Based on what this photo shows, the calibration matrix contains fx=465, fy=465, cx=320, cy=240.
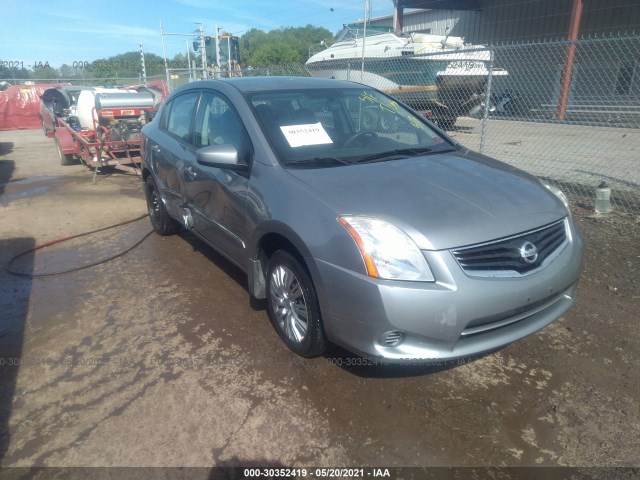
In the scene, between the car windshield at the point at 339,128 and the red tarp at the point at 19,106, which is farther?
the red tarp at the point at 19,106

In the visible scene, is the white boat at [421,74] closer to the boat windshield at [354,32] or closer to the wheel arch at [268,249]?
the boat windshield at [354,32]

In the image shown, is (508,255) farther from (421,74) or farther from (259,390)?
(421,74)

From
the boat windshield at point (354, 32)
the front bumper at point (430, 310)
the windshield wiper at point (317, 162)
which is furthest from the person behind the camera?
the boat windshield at point (354, 32)

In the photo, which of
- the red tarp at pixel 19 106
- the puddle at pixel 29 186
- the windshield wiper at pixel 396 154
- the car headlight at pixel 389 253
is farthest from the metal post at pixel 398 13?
the car headlight at pixel 389 253

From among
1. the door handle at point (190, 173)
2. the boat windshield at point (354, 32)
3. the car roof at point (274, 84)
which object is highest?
the boat windshield at point (354, 32)

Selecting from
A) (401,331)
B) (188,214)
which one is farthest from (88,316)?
(401,331)

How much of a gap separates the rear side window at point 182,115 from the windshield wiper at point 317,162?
5.11ft

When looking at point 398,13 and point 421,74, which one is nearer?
point 421,74

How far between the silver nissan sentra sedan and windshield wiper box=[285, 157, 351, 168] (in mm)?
11

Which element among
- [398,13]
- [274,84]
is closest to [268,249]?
[274,84]

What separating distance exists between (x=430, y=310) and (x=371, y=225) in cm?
53

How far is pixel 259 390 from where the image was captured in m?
2.80

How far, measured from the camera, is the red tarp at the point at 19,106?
19.1 m

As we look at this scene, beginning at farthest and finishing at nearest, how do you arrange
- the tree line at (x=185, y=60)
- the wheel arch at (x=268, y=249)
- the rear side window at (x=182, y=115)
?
1. the tree line at (x=185, y=60)
2. the rear side window at (x=182, y=115)
3. the wheel arch at (x=268, y=249)
